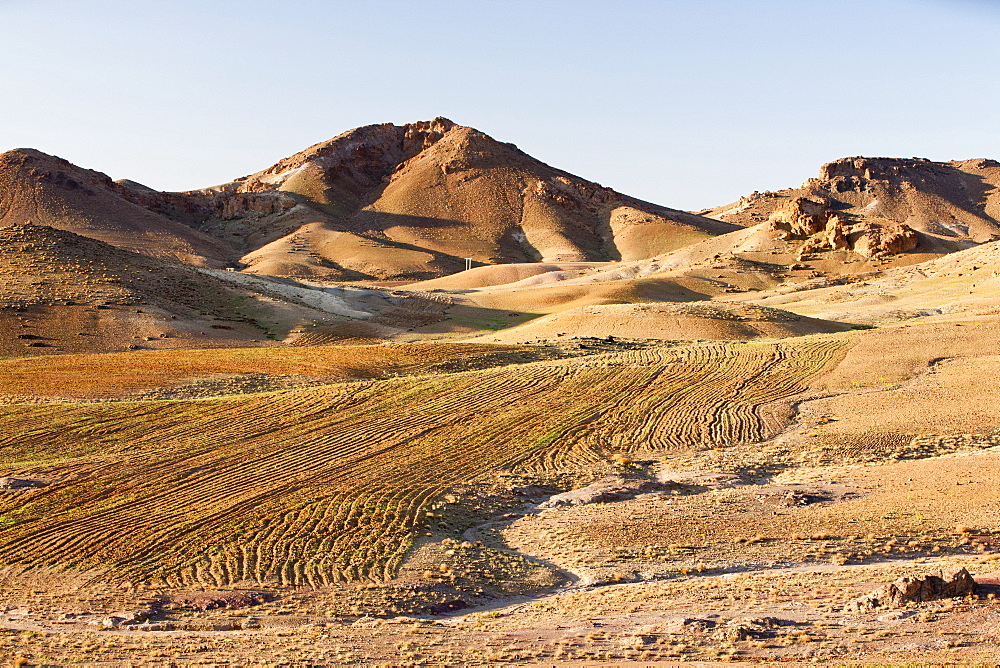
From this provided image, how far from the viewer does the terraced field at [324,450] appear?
1468 cm

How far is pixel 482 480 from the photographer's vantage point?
63.9 ft

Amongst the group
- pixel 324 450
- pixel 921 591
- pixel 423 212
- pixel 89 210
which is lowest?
pixel 921 591

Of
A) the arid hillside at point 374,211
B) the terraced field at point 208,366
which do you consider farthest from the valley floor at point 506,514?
the arid hillside at point 374,211

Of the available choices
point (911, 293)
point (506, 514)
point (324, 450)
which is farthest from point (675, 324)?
point (506, 514)

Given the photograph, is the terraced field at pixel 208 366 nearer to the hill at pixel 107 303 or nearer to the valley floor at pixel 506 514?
the valley floor at pixel 506 514

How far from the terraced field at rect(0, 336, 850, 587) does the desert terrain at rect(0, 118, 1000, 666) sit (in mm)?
92

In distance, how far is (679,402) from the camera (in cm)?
2675

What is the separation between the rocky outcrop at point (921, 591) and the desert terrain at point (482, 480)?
4 cm

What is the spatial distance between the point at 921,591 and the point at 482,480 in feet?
32.1

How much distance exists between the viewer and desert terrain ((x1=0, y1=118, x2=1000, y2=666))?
37.5 feet

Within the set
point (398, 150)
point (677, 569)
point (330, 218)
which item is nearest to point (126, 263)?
point (677, 569)

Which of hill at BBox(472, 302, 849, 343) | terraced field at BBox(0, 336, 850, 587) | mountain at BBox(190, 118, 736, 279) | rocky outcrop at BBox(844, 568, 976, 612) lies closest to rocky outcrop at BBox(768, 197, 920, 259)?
mountain at BBox(190, 118, 736, 279)

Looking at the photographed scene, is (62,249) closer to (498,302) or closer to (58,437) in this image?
(498,302)

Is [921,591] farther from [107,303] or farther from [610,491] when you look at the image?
[107,303]
